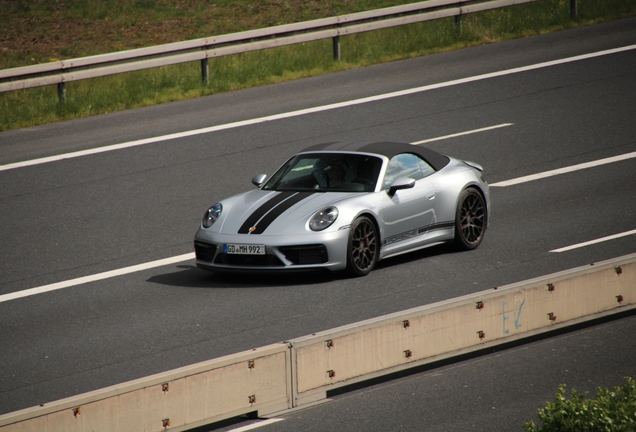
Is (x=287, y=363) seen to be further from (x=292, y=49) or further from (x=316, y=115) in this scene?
(x=292, y=49)

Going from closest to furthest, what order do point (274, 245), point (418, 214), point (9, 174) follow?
point (274, 245) → point (418, 214) → point (9, 174)

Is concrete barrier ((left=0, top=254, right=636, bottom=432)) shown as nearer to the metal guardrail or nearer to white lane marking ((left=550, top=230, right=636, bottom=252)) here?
white lane marking ((left=550, top=230, right=636, bottom=252))

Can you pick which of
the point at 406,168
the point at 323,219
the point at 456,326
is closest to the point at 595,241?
the point at 406,168

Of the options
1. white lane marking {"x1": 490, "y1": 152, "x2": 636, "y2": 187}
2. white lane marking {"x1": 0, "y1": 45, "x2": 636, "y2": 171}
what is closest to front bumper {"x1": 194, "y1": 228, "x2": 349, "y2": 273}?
white lane marking {"x1": 490, "y1": 152, "x2": 636, "y2": 187}

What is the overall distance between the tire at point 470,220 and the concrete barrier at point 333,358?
3.11 metres

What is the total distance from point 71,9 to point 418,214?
74.1ft

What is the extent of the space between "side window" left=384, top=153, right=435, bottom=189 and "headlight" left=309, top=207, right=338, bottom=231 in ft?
3.23

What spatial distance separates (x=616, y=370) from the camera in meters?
8.98

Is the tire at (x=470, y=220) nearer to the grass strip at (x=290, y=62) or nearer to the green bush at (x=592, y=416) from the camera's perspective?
the green bush at (x=592, y=416)

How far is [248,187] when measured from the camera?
635 inches

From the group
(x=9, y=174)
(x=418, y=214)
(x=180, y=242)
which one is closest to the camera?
(x=418, y=214)

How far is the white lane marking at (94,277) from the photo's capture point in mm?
12086

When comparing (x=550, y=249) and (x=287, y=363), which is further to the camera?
(x=550, y=249)

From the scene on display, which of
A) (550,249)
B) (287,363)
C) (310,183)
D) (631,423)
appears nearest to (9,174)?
(310,183)
